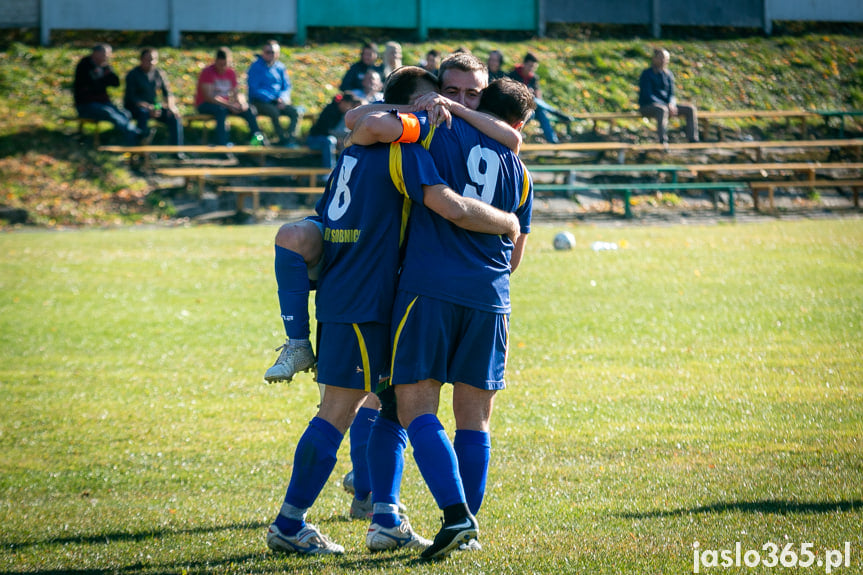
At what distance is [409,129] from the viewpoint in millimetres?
3895

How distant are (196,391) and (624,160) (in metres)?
18.1

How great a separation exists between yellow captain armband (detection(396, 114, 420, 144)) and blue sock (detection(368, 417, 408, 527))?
4.10 feet

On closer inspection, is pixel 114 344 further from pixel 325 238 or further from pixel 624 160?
pixel 624 160

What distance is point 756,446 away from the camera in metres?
5.65

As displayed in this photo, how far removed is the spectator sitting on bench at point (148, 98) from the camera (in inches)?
806

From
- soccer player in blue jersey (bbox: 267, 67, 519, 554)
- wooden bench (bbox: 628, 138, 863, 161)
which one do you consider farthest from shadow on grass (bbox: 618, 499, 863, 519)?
wooden bench (bbox: 628, 138, 863, 161)

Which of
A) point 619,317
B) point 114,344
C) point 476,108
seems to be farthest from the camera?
point 619,317

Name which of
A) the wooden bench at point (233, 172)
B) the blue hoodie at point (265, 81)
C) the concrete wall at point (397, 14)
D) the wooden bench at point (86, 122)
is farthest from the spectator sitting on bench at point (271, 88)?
the concrete wall at point (397, 14)

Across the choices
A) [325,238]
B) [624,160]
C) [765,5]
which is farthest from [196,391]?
[765,5]

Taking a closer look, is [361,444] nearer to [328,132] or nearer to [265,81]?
[328,132]

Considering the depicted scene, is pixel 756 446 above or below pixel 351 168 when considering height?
below

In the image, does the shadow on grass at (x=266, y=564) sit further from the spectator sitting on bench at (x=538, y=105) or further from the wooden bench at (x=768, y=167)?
the wooden bench at (x=768, y=167)

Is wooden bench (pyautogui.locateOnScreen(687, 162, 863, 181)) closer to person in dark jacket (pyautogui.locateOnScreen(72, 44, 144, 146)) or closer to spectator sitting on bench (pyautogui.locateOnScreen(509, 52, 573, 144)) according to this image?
spectator sitting on bench (pyautogui.locateOnScreen(509, 52, 573, 144))

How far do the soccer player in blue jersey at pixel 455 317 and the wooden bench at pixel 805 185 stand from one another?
19.0m
